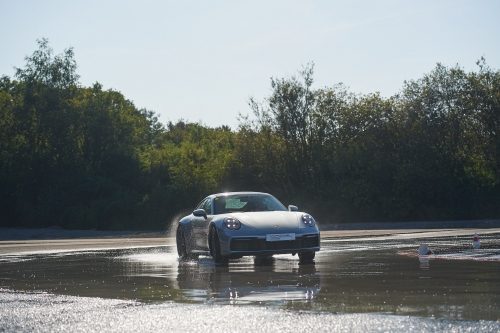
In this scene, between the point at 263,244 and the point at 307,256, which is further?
the point at 307,256

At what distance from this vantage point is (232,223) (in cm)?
1403

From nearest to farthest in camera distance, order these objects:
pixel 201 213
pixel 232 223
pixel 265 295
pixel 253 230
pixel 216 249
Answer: pixel 265 295 < pixel 253 230 < pixel 232 223 < pixel 216 249 < pixel 201 213

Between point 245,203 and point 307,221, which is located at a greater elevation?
point 245,203

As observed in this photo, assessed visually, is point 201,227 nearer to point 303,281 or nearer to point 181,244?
point 181,244

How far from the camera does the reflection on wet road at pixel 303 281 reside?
25.1 ft

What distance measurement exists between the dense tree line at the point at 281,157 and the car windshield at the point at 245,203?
28.7 meters

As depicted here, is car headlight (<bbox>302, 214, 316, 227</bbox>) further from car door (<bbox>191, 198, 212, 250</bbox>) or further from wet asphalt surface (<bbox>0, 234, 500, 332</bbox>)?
car door (<bbox>191, 198, 212, 250</bbox>)

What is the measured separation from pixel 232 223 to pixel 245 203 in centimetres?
145

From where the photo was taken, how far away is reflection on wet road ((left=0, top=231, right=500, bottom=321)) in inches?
301

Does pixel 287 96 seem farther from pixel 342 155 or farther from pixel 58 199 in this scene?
pixel 58 199

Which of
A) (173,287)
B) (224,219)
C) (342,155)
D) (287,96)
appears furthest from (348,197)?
(173,287)

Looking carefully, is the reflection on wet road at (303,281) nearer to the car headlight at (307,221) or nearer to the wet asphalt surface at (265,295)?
the wet asphalt surface at (265,295)

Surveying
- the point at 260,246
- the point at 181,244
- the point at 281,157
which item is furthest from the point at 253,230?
the point at 281,157

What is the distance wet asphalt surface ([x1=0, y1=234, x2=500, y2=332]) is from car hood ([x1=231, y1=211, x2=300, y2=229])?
70 centimetres
